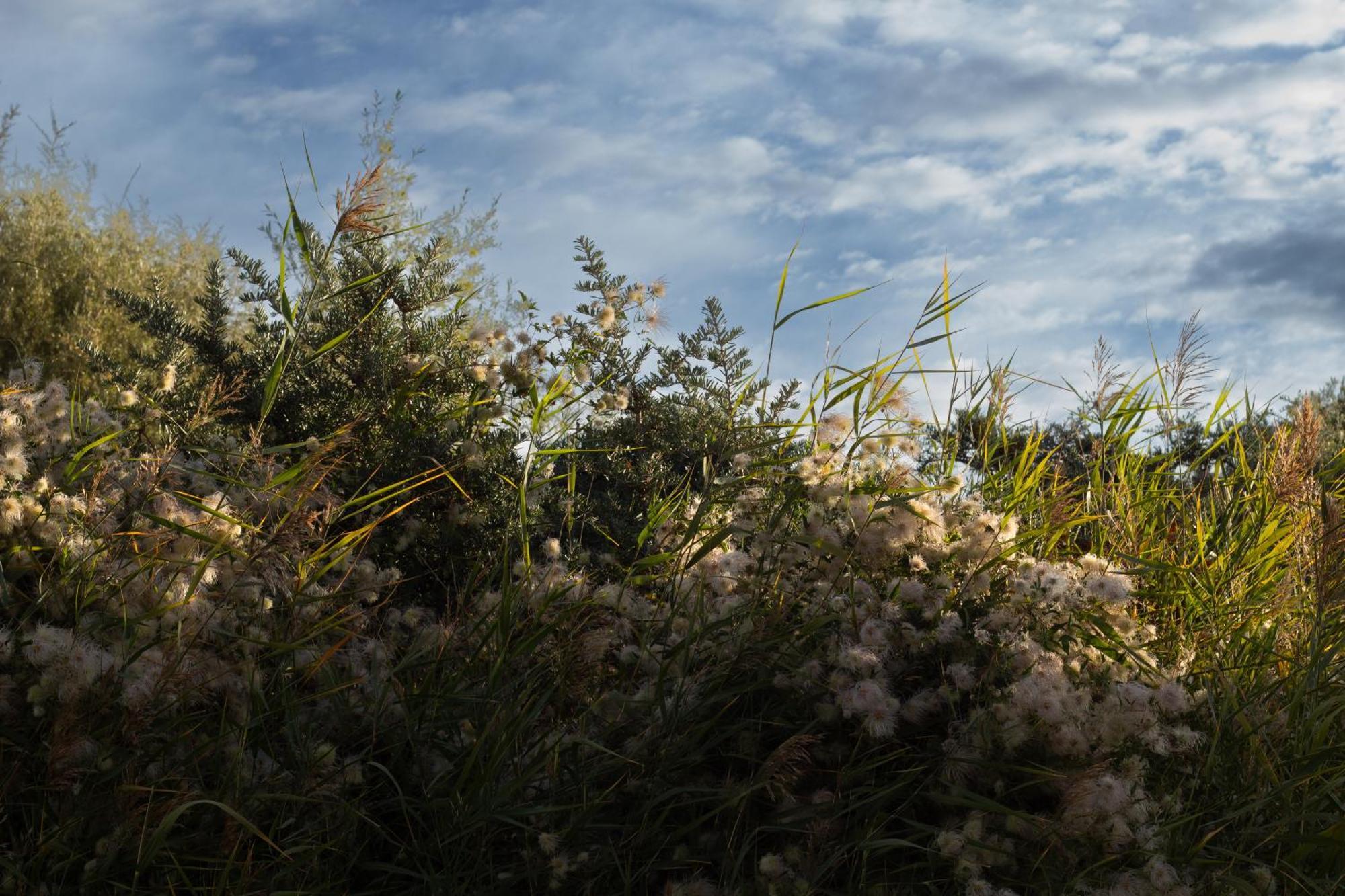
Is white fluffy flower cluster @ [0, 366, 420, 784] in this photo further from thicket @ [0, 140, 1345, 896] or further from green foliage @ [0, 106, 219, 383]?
green foliage @ [0, 106, 219, 383]

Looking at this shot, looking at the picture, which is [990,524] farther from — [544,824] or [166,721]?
[166,721]

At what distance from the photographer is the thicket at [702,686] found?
2633 millimetres

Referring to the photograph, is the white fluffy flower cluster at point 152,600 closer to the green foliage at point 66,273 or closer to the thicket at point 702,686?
the thicket at point 702,686

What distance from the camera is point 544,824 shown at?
274 centimetres

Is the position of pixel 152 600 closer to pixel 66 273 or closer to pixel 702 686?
pixel 702 686

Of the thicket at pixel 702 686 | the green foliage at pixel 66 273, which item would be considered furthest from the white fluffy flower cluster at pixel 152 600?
the green foliage at pixel 66 273

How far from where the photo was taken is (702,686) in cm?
292

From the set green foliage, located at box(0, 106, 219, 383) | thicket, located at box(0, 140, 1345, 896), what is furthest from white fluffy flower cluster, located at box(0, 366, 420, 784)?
green foliage, located at box(0, 106, 219, 383)

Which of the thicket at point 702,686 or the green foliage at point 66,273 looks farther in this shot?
the green foliage at point 66,273

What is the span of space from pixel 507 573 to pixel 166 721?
971 mm

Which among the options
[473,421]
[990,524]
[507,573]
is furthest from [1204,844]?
[473,421]

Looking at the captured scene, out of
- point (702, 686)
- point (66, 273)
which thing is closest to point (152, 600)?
point (702, 686)

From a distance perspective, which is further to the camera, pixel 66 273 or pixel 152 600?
pixel 66 273

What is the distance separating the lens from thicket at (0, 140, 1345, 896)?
263 centimetres
